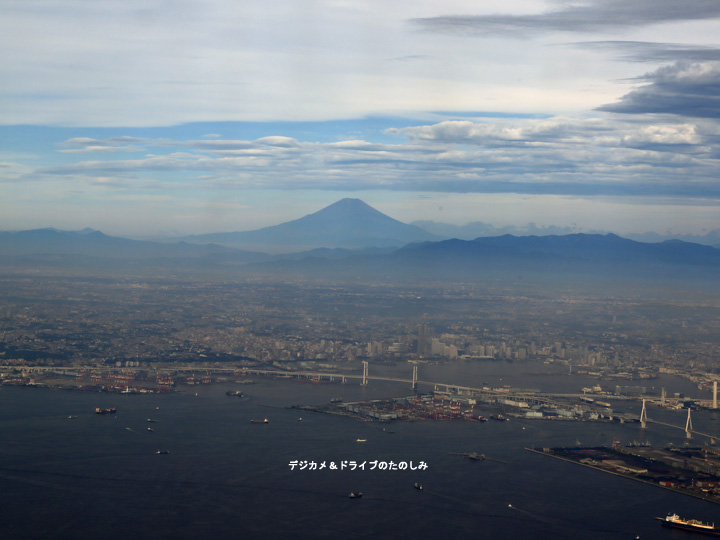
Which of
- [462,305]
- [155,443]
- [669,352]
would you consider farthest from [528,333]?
[155,443]

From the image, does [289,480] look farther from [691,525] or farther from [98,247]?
A: [98,247]

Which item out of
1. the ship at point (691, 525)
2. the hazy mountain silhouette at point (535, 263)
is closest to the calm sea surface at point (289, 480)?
the ship at point (691, 525)

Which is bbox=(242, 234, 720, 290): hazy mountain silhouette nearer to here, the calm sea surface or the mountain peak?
the mountain peak

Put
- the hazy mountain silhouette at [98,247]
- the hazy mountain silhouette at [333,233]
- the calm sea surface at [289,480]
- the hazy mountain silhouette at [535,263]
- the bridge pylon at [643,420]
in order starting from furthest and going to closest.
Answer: the hazy mountain silhouette at [333,233] < the hazy mountain silhouette at [98,247] < the hazy mountain silhouette at [535,263] < the bridge pylon at [643,420] < the calm sea surface at [289,480]

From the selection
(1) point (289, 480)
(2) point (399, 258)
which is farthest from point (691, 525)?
(2) point (399, 258)

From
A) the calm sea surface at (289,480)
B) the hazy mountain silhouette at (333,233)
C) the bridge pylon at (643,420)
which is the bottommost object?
the calm sea surface at (289,480)

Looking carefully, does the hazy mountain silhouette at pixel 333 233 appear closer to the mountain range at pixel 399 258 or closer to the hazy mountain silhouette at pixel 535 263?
the mountain range at pixel 399 258
